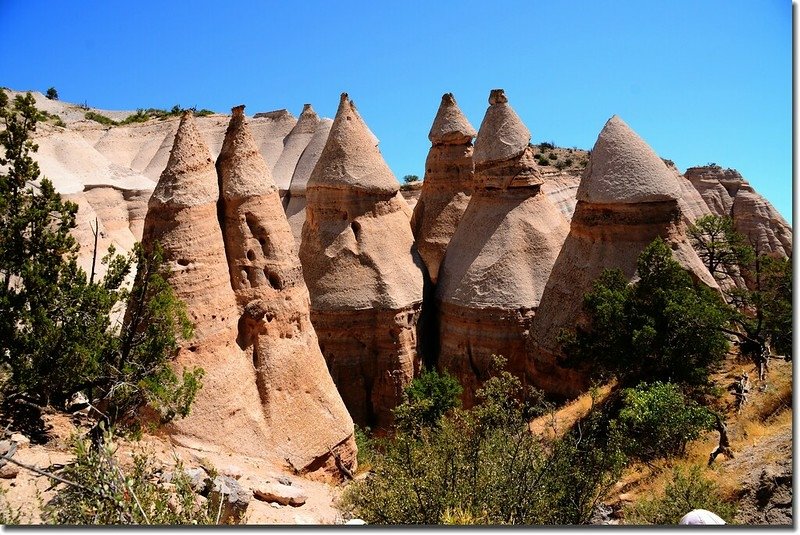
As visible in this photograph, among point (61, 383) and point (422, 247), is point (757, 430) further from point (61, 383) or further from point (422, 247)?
point (422, 247)

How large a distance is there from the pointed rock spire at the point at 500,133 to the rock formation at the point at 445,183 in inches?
95.0

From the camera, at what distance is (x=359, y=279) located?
48.4ft

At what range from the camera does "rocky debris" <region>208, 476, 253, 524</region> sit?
6867 millimetres

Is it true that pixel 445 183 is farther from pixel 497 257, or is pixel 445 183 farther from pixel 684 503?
pixel 684 503

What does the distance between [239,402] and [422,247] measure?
398 inches

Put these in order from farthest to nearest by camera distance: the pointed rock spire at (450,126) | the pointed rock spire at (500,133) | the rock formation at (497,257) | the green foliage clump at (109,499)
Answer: the pointed rock spire at (450,126)
the pointed rock spire at (500,133)
the rock formation at (497,257)
the green foliage clump at (109,499)

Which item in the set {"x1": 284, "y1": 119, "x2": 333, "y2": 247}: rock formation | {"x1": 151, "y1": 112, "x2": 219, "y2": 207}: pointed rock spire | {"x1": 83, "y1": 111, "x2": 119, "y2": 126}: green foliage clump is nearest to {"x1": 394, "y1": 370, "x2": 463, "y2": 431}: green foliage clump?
{"x1": 151, "y1": 112, "x2": 219, "y2": 207}: pointed rock spire

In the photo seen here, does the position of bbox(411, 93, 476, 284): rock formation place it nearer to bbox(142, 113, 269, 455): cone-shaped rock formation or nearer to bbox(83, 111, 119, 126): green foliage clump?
bbox(142, 113, 269, 455): cone-shaped rock formation

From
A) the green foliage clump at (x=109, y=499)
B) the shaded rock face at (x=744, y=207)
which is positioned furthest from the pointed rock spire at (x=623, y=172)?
the shaded rock face at (x=744, y=207)

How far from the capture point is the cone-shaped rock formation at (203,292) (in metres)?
8.95

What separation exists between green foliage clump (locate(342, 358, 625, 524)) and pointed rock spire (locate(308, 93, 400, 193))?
A: 25.7ft

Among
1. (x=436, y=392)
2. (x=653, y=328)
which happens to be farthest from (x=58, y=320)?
(x=653, y=328)

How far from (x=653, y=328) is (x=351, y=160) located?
7785 millimetres

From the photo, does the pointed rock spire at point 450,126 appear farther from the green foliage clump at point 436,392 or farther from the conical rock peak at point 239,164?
the conical rock peak at point 239,164
